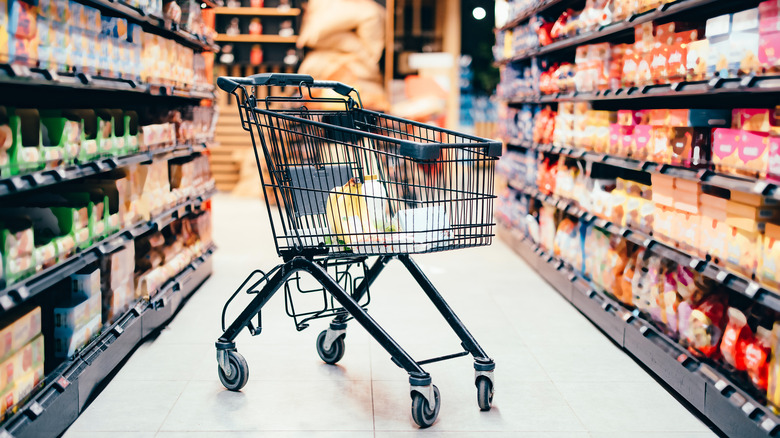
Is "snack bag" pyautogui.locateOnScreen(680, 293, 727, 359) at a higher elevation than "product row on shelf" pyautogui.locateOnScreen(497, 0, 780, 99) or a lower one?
lower

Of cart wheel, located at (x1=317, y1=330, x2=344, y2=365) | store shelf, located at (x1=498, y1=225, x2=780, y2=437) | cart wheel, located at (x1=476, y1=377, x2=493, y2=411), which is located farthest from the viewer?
cart wheel, located at (x1=317, y1=330, x2=344, y2=365)

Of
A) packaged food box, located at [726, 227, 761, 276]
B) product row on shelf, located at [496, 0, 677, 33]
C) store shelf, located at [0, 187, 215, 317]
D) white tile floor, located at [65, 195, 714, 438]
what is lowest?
white tile floor, located at [65, 195, 714, 438]

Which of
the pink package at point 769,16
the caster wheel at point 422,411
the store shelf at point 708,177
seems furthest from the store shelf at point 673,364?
the pink package at point 769,16

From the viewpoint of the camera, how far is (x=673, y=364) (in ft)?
9.08

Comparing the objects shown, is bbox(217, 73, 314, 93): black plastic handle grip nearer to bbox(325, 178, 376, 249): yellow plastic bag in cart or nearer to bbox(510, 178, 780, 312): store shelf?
bbox(325, 178, 376, 249): yellow plastic bag in cart

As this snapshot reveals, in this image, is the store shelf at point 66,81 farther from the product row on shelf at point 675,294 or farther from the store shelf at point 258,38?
the store shelf at point 258,38

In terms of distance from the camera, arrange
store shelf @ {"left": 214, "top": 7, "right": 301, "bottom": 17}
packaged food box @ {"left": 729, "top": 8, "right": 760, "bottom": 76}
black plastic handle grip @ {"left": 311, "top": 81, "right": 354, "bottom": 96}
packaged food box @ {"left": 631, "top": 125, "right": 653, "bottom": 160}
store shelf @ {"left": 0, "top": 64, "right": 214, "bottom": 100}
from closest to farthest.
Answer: store shelf @ {"left": 0, "top": 64, "right": 214, "bottom": 100} < packaged food box @ {"left": 729, "top": 8, "right": 760, "bottom": 76} < black plastic handle grip @ {"left": 311, "top": 81, "right": 354, "bottom": 96} < packaged food box @ {"left": 631, "top": 125, "right": 653, "bottom": 160} < store shelf @ {"left": 214, "top": 7, "right": 301, "bottom": 17}

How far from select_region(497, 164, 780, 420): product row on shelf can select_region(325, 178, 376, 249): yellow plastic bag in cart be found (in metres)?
1.16

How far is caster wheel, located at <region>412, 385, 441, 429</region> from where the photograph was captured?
2.39 metres

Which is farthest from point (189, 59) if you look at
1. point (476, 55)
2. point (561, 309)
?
point (476, 55)

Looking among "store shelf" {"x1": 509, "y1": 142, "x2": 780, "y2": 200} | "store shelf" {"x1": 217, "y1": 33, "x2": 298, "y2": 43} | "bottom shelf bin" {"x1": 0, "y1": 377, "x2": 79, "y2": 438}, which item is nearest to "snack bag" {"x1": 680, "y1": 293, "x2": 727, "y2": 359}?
"store shelf" {"x1": 509, "y1": 142, "x2": 780, "y2": 200}

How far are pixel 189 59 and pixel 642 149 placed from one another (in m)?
2.56

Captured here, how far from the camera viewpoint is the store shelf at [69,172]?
2.04m

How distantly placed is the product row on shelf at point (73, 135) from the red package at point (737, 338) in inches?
90.2
